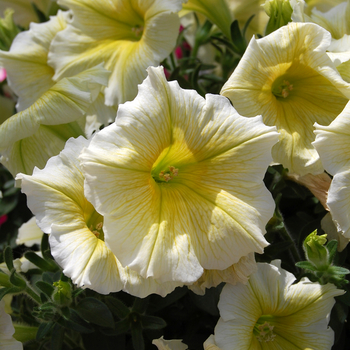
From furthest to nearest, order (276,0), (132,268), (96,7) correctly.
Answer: (96,7) → (276,0) → (132,268)

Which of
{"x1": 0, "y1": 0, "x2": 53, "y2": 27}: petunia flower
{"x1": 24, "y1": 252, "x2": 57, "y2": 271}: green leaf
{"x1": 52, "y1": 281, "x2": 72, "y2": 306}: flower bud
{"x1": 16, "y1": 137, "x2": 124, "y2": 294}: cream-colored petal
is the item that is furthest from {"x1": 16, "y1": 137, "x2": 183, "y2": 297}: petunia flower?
{"x1": 0, "y1": 0, "x2": 53, "y2": 27}: petunia flower

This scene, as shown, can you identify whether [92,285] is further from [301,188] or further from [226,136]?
[301,188]

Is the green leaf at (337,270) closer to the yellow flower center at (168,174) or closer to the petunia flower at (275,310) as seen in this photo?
the petunia flower at (275,310)

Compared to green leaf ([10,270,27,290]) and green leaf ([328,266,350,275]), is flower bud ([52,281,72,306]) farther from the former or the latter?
green leaf ([328,266,350,275])

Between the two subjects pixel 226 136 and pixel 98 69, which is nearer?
pixel 226 136

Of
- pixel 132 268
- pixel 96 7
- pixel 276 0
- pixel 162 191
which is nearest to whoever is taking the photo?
pixel 132 268

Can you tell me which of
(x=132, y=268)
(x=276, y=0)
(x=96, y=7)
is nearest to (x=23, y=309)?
(x=132, y=268)
